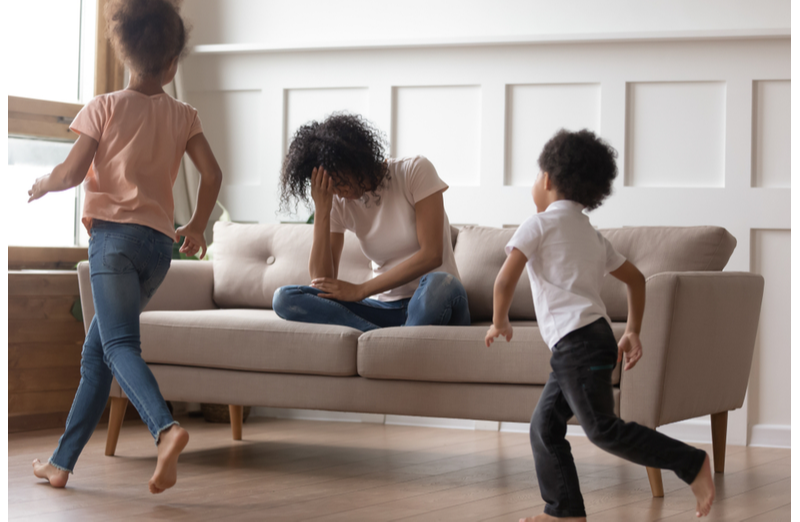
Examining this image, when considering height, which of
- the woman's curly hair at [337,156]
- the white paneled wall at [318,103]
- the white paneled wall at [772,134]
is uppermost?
the white paneled wall at [318,103]

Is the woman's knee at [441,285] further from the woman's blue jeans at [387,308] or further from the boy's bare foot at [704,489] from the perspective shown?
the boy's bare foot at [704,489]

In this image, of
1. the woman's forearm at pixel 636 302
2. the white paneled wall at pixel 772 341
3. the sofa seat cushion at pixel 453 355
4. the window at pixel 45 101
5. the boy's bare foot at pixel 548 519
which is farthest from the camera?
the window at pixel 45 101

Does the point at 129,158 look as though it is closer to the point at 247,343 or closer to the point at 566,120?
the point at 247,343

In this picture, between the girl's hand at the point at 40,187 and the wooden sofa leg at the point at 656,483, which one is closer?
the girl's hand at the point at 40,187

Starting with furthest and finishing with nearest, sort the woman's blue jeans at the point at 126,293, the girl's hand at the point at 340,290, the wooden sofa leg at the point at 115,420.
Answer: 1. the wooden sofa leg at the point at 115,420
2. the girl's hand at the point at 340,290
3. the woman's blue jeans at the point at 126,293

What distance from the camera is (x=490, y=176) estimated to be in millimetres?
3223

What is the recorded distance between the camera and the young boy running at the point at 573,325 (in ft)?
5.05

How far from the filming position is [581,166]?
63.8 inches

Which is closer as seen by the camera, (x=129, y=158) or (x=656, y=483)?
(x=129, y=158)

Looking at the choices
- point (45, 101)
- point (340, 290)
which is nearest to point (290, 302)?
point (340, 290)

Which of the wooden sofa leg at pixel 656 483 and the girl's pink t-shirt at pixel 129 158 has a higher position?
the girl's pink t-shirt at pixel 129 158

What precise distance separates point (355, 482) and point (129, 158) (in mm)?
999

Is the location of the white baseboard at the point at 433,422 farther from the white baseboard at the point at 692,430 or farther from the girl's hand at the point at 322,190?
the girl's hand at the point at 322,190

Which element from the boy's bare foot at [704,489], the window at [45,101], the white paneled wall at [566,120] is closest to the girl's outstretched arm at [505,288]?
the boy's bare foot at [704,489]
